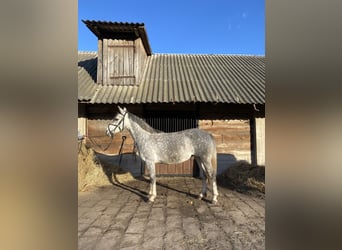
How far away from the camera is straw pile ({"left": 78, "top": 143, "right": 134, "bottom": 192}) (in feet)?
19.9

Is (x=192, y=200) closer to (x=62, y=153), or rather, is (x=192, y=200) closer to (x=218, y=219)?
(x=218, y=219)

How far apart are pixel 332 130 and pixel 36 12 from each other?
543 mm

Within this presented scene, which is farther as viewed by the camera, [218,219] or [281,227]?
[218,219]

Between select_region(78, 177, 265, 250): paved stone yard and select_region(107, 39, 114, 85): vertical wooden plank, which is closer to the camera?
select_region(78, 177, 265, 250): paved stone yard

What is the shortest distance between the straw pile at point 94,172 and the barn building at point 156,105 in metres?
0.35

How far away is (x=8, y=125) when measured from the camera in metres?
0.36

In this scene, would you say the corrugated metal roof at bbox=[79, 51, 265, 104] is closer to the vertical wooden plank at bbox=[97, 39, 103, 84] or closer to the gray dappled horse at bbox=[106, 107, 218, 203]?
the vertical wooden plank at bbox=[97, 39, 103, 84]

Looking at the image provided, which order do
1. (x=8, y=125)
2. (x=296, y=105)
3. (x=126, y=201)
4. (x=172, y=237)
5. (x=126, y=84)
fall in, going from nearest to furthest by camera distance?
(x=8, y=125), (x=296, y=105), (x=172, y=237), (x=126, y=201), (x=126, y=84)

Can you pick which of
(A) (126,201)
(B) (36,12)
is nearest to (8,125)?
(B) (36,12)

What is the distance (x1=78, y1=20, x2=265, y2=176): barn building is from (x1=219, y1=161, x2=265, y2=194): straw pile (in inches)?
9.2

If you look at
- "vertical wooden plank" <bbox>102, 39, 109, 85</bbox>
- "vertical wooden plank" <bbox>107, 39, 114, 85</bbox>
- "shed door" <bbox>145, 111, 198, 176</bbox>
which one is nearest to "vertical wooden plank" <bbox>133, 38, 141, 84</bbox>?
"vertical wooden plank" <bbox>107, 39, 114, 85</bbox>

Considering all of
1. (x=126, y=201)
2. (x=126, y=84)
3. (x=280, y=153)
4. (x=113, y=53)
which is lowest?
(x=126, y=201)

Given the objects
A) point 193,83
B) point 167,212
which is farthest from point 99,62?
point 167,212

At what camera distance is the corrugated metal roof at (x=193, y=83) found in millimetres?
7121
